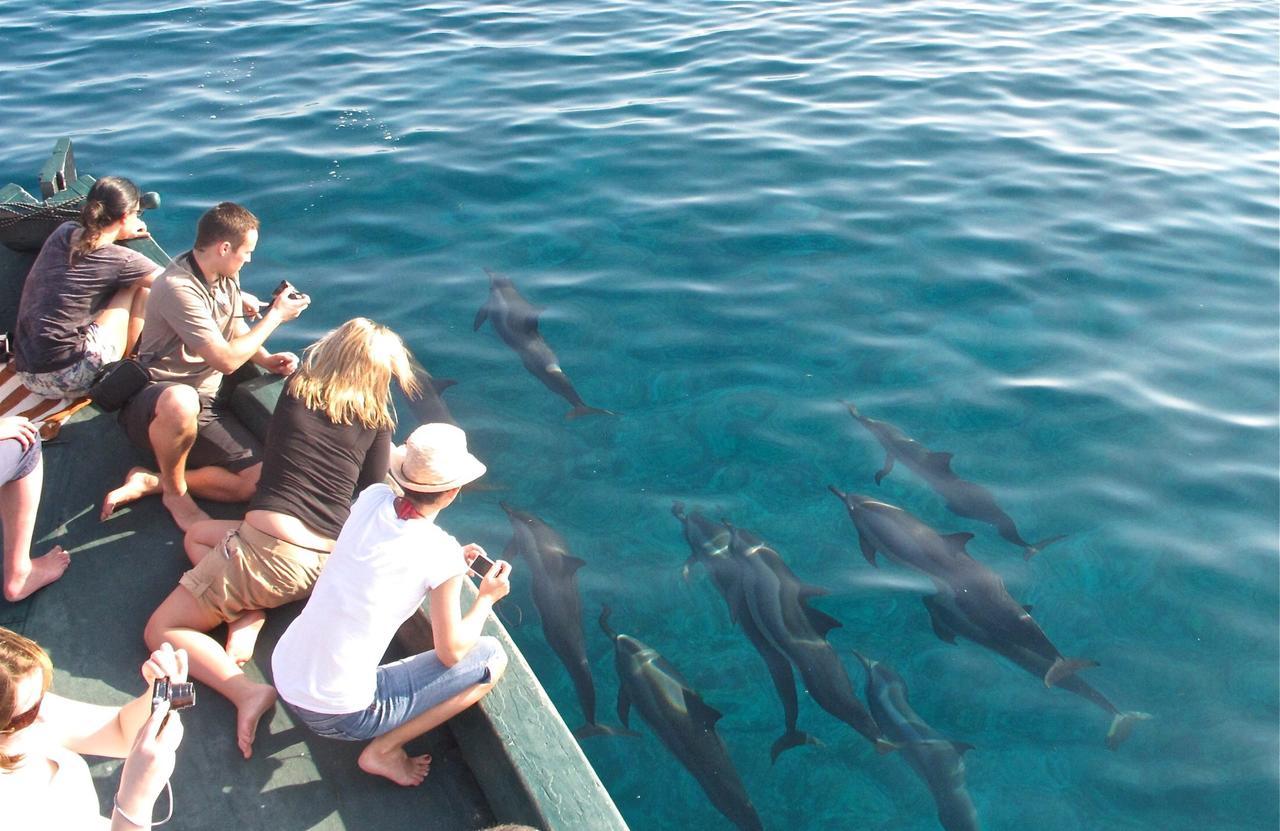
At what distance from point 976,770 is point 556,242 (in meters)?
6.47

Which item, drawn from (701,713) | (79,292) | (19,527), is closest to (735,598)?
(701,713)

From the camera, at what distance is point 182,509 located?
548 cm

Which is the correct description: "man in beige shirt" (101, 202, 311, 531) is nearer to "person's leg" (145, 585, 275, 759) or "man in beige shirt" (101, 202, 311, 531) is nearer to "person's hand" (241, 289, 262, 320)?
"person's hand" (241, 289, 262, 320)

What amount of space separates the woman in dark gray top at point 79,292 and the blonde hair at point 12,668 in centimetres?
346

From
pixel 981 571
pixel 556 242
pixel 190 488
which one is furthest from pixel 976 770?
pixel 556 242

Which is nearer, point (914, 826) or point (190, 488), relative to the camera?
point (914, 826)

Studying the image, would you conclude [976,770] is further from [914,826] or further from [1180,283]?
[1180,283]

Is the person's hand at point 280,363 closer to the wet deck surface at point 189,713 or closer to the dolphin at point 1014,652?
the wet deck surface at point 189,713

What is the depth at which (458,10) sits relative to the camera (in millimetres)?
17531

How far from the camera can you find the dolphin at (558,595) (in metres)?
5.69

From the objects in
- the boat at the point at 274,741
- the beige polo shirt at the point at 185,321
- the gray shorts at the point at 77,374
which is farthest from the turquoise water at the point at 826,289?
the gray shorts at the point at 77,374

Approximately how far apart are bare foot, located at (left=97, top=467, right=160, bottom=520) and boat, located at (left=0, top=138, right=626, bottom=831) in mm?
79

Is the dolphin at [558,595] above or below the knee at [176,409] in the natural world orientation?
below

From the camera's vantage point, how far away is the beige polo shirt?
18.2ft
